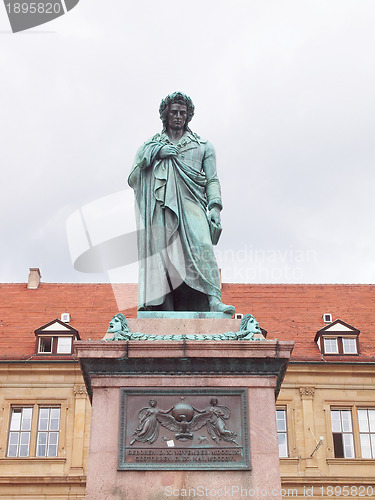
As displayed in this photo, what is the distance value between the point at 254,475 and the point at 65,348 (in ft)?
85.4

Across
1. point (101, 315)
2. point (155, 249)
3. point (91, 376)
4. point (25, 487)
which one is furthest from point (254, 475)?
point (101, 315)

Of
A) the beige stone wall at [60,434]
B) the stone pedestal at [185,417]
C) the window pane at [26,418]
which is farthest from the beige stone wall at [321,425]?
the stone pedestal at [185,417]

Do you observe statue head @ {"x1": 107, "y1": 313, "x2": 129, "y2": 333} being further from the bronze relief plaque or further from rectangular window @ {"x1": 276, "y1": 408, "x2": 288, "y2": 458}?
rectangular window @ {"x1": 276, "y1": 408, "x2": 288, "y2": 458}

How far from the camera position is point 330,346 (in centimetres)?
3338

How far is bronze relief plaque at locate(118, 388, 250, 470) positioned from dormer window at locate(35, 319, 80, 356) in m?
25.0

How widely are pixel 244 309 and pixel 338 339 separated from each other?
4.56 m

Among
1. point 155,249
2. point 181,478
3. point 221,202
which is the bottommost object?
point 181,478

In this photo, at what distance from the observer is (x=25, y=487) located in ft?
102

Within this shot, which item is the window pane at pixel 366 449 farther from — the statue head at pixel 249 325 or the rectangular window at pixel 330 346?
the statue head at pixel 249 325

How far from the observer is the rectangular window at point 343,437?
3183 cm

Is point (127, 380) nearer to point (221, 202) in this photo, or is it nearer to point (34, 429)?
point (221, 202)

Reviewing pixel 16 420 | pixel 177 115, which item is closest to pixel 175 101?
pixel 177 115

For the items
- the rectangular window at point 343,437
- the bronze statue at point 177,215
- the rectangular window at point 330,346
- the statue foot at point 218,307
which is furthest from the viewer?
the rectangular window at point 330,346

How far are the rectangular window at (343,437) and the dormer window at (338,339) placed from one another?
2737mm
